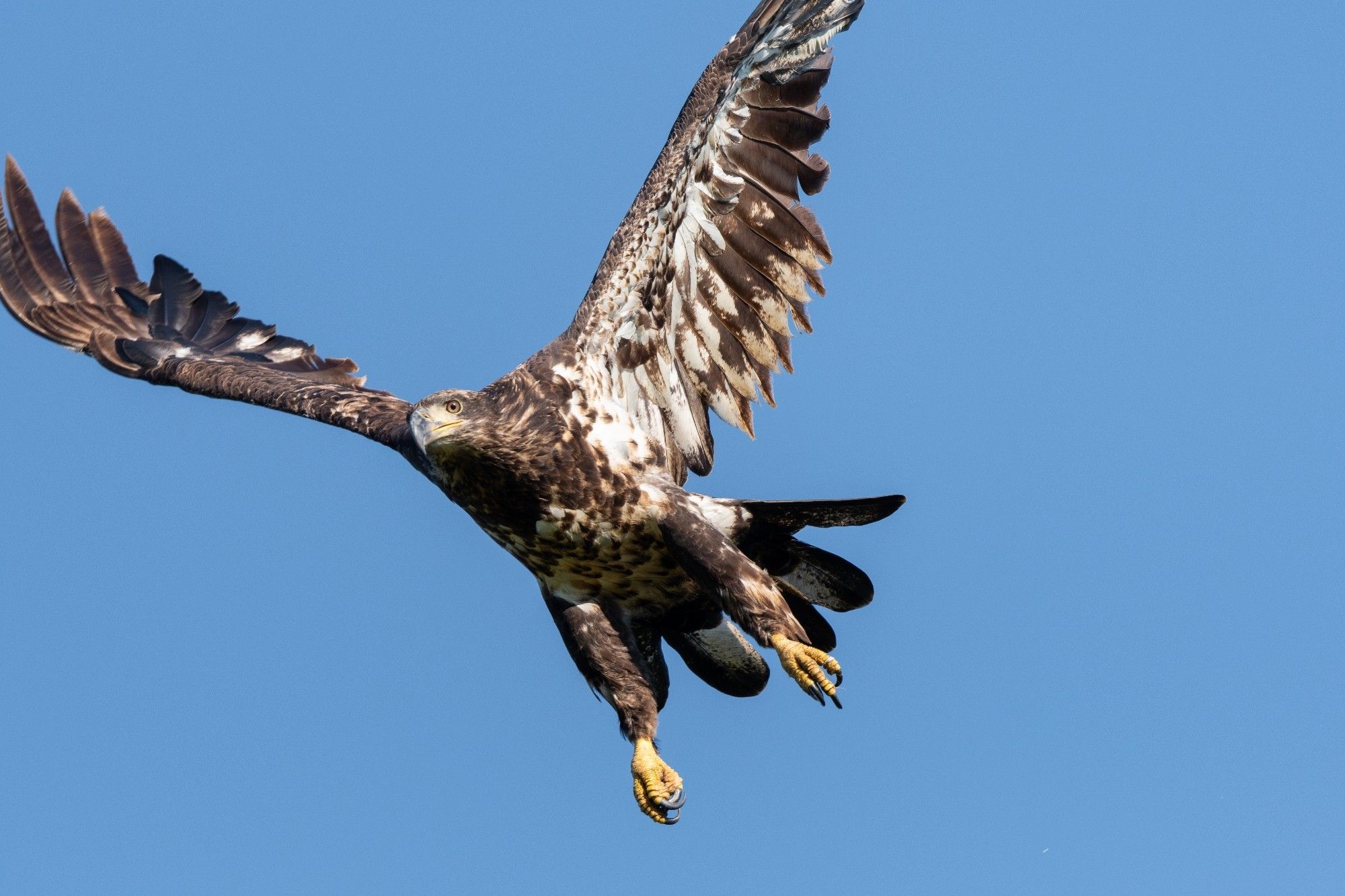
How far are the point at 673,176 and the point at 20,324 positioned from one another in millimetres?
5314

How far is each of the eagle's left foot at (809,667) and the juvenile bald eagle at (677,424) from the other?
0.01m

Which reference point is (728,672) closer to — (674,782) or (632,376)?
(674,782)

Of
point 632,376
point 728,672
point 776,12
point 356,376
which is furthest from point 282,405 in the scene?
point 776,12

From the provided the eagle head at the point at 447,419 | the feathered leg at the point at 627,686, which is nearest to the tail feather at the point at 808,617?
the feathered leg at the point at 627,686

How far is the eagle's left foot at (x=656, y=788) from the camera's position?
9602 mm

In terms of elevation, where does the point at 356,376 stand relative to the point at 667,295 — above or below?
above

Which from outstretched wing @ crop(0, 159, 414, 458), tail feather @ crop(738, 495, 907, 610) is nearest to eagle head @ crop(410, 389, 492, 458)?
tail feather @ crop(738, 495, 907, 610)

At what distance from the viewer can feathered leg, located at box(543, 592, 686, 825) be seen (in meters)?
9.64

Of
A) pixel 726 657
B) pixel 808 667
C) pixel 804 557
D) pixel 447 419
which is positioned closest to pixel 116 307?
pixel 447 419

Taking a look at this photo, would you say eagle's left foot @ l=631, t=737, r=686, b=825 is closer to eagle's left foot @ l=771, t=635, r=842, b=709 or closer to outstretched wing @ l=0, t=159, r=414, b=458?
eagle's left foot @ l=771, t=635, r=842, b=709

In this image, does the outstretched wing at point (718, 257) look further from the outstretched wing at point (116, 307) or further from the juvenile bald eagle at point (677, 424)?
the outstretched wing at point (116, 307)

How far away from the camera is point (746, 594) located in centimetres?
925

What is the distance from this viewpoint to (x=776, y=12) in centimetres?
934

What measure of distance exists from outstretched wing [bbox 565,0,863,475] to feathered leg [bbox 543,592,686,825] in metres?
0.95
